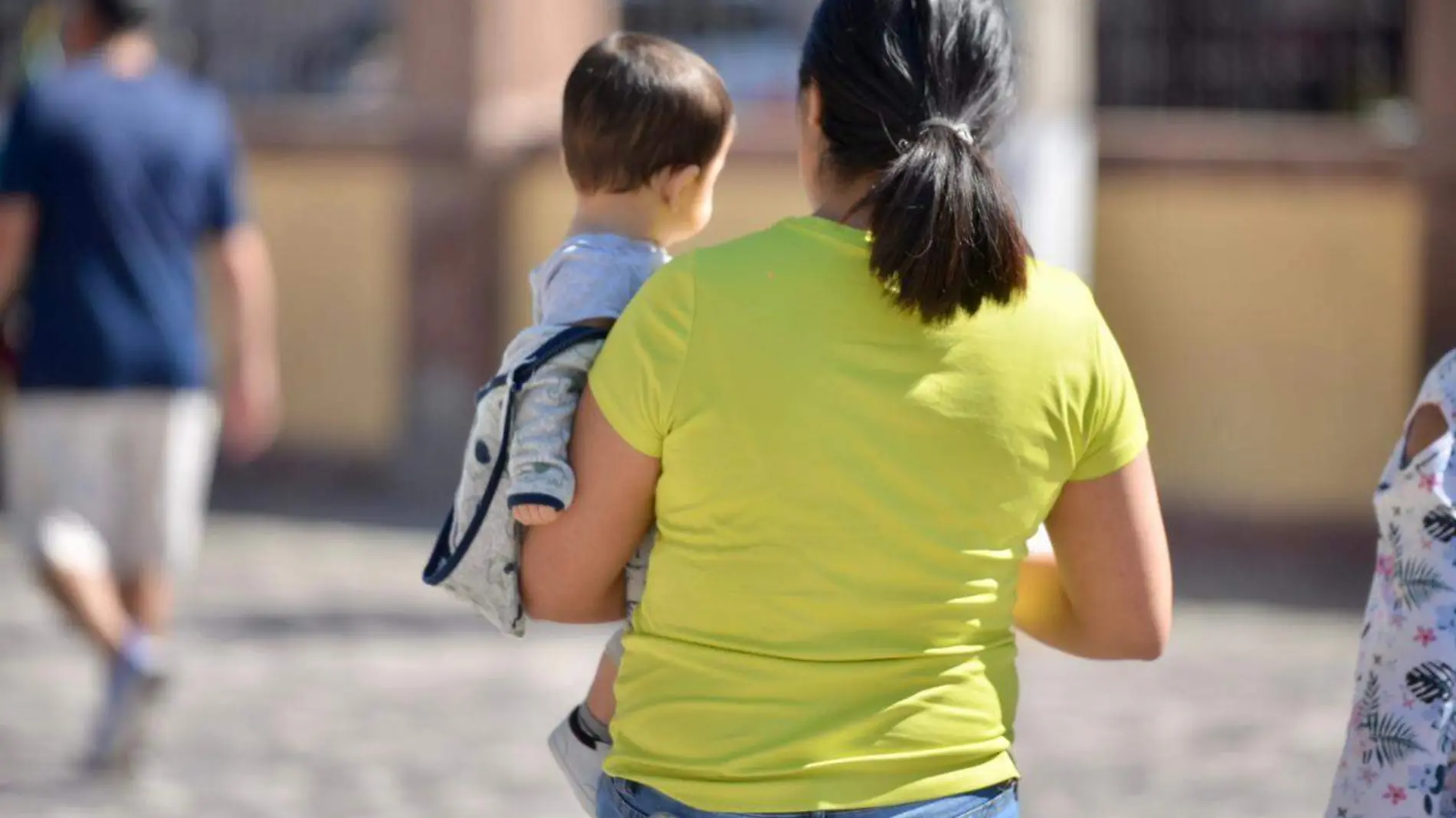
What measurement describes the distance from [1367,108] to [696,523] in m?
8.13

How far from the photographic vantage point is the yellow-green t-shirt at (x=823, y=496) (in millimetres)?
2164

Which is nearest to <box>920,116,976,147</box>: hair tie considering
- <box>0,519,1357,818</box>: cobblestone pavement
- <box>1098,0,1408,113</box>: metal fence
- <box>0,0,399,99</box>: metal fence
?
<box>0,519,1357,818</box>: cobblestone pavement

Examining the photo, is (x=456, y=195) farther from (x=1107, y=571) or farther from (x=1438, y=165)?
(x=1107, y=571)

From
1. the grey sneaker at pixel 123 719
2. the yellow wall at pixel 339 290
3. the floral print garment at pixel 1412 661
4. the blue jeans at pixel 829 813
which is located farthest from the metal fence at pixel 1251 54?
the blue jeans at pixel 829 813

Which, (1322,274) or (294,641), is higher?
(1322,274)

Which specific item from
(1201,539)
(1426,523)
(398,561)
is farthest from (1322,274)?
(1426,523)

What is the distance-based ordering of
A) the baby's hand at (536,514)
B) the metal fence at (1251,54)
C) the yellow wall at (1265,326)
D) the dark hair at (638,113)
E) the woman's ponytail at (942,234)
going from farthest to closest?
the metal fence at (1251,54) < the yellow wall at (1265,326) < the dark hair at (638,113) < the baby's hand at (536,514) < the woman's ponytail at (942,234)

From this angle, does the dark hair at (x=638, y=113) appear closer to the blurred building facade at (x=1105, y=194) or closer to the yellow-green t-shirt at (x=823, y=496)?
Answer: the yellow-green t-shirt at (x=823, y=496)

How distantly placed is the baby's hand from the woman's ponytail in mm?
414

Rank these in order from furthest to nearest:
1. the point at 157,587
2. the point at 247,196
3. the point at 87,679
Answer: the point at 247,196, the point at 87,679, the point at 157,587

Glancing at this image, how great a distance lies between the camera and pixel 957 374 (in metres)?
2.19

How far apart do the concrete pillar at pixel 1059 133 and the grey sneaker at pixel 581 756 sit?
6234 mm

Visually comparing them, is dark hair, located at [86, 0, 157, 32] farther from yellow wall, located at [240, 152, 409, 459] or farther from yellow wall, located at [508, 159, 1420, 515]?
yellow wall, located at [508, 159, 1420, 515]

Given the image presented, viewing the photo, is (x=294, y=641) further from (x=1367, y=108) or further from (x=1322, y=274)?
(x=1367, y=108)
